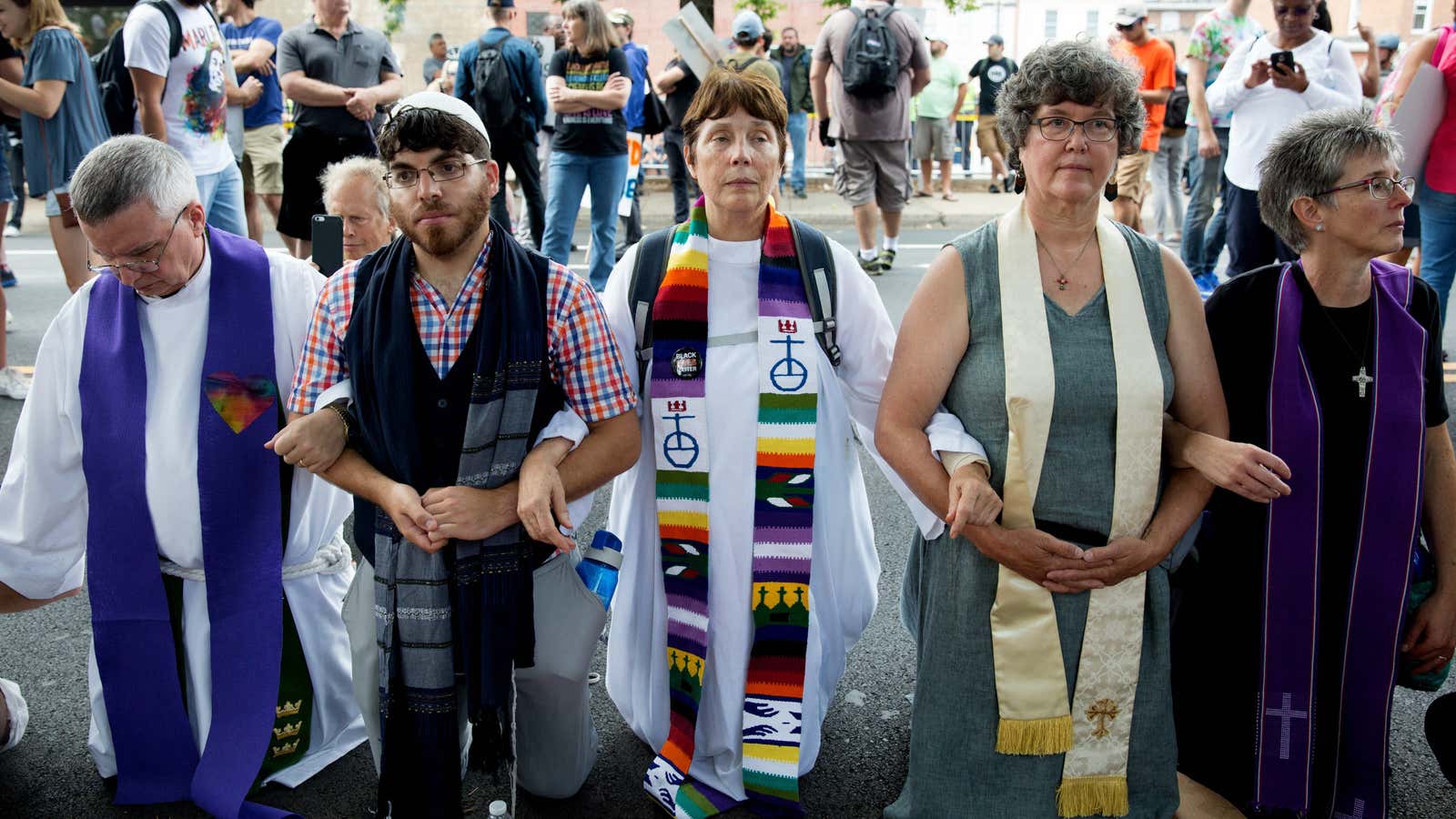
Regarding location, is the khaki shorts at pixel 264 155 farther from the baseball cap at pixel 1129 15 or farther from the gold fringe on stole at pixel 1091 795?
the gold fringe on stole at pixel 1091 795

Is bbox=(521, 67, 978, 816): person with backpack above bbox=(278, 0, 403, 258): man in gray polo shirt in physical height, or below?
below

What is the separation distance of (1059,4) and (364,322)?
3394cm

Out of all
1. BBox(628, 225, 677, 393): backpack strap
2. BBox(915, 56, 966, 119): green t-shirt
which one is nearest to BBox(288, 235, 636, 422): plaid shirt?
BBox(628, 225, 677, 393): backpack strap

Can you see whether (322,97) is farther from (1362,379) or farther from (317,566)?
(1362,379)

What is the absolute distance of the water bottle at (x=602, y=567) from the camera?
8.20 ft

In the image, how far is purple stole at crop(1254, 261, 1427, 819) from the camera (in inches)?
92.2

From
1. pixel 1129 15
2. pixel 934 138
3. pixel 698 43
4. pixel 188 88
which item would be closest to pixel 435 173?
pixel 698 43

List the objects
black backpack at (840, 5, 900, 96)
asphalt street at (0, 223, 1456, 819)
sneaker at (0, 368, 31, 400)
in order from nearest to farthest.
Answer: asphalt street at (0, 223, 1456, 819), sneaker at (0, 368, 31, 400), black backpack at (840, 5, 900, 96)

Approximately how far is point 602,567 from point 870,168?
5956 millimetres

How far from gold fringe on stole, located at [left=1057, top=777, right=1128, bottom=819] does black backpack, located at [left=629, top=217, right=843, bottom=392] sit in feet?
3.49

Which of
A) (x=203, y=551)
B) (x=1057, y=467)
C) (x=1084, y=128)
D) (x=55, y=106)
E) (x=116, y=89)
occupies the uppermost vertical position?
(x=116, y=89)

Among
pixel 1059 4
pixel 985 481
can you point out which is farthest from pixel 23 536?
pixel 1059 4

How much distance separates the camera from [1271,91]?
213 inches

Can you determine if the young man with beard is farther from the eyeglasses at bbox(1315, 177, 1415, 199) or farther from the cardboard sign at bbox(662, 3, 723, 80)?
the eyeglasses at bbox(1315, 177, 1415, 199)
